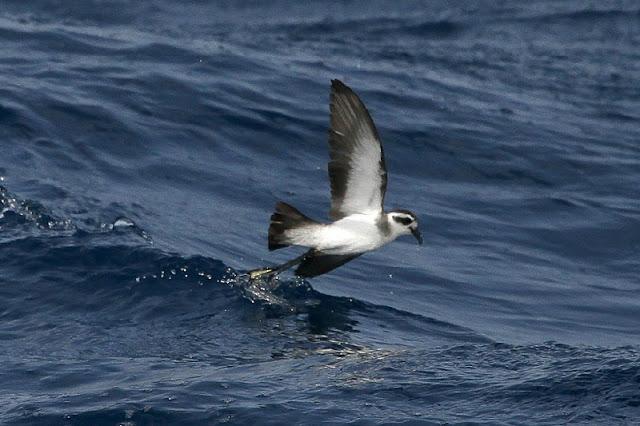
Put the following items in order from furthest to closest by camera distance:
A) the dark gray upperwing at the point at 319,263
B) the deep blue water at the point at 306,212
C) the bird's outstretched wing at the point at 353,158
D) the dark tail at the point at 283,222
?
the dark gray upperwing at the point at 319,263 → the dark tail at the point at 283,222 → the bird's outstretched wing at the point at 353,158 → the deep blue water at the point at 306,212

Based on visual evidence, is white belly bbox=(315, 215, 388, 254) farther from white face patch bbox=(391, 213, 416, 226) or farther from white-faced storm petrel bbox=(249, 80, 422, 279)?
white face patch bbox=(391, 213, 416, 226)

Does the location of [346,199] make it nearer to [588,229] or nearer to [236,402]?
[236,402]

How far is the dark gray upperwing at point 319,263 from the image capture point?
9992mm

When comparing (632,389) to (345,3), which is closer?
(632,389)

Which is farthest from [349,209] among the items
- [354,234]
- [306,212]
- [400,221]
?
[306,212]

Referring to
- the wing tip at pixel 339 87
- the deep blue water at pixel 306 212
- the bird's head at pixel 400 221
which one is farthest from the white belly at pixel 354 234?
the wing tip at pixel 339 87

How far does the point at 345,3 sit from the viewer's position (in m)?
24.8

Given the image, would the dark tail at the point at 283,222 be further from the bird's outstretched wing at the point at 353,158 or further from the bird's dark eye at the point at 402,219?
the bird's dark eye at the point at 402,219

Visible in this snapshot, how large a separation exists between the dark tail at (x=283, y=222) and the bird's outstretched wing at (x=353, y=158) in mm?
290

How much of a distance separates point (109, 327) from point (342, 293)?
2.42 m

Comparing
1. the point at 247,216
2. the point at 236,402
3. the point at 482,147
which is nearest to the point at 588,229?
the point at 482,147

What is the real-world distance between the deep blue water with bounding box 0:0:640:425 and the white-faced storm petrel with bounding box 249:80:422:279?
811mm

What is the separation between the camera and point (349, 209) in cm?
976

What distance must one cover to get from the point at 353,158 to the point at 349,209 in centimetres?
52
